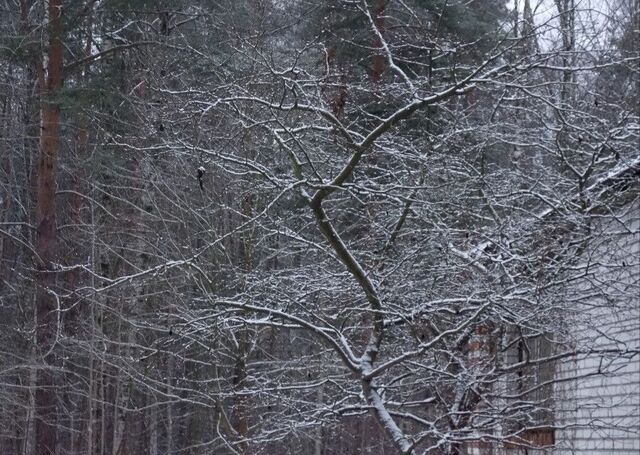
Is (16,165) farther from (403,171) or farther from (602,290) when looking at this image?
(602,290)

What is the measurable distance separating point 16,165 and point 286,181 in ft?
39.5

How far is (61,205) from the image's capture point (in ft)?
53.1

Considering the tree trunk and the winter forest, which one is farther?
the tree trunk

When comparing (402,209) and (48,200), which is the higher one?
(48,200)

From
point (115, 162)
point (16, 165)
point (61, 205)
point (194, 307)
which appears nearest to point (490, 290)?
point (194, 307)

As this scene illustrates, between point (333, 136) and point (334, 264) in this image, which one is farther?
point (334, 264)

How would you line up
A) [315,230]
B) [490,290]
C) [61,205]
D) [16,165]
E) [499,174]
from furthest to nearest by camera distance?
[16,165]
[61,205]
[315,230]
[499,174]
[490,290]

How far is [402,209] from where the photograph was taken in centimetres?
794

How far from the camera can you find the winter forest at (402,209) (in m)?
7.47

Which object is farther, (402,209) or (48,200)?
(48,200)

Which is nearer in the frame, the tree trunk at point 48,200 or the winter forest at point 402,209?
the winter forest at point 402,209

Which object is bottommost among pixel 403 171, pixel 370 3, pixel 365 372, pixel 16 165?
pixel 365 372

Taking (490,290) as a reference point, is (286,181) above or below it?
above

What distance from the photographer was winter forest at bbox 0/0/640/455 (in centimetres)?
747
